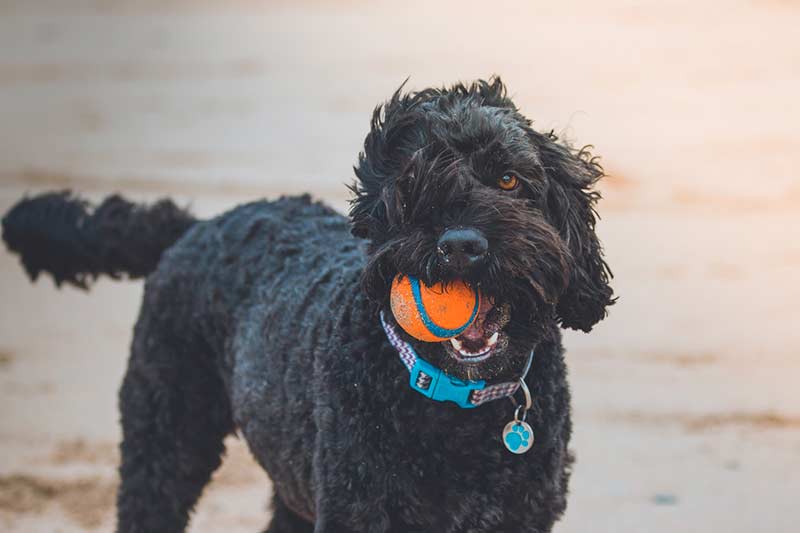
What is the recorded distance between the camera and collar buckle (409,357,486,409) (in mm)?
3906

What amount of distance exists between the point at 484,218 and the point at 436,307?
26 cm

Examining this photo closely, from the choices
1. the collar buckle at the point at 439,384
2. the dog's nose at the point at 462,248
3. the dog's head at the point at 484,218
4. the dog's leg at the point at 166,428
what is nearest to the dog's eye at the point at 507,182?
the dog's head at the point at 484,218

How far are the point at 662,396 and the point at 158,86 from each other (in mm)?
6483

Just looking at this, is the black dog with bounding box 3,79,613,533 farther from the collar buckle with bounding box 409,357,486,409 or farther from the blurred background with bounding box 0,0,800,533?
the blurred background with bounding box 0,0,800,533

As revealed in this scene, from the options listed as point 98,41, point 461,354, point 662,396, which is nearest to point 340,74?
point 98,41

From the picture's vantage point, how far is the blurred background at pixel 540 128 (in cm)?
661

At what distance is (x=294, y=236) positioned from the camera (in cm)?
503

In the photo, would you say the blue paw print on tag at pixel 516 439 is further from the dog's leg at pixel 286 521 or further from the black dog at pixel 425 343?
the dog's leg at pixel 286 521

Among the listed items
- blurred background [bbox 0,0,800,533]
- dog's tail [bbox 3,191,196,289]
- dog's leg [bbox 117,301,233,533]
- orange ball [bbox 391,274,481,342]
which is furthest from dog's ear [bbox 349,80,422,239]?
dog's tail [bbox 3,191,196,289]

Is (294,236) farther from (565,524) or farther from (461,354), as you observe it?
(565,524)

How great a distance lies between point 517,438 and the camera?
400 centimetres

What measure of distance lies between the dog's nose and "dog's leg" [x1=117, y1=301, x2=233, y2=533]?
70.5 inches

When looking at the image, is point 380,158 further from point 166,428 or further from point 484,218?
point 166,428

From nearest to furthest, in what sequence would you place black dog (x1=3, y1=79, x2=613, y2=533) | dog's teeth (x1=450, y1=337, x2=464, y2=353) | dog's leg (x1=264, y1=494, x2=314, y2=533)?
1. black dog (x1=3, y1=79, x2=613, y2=533)
2. dog's teeth (x1=450, y1=337, x2=464, y2=353)
3. dog's leg (x1=264, y1=494, x2=314, y2=533)
